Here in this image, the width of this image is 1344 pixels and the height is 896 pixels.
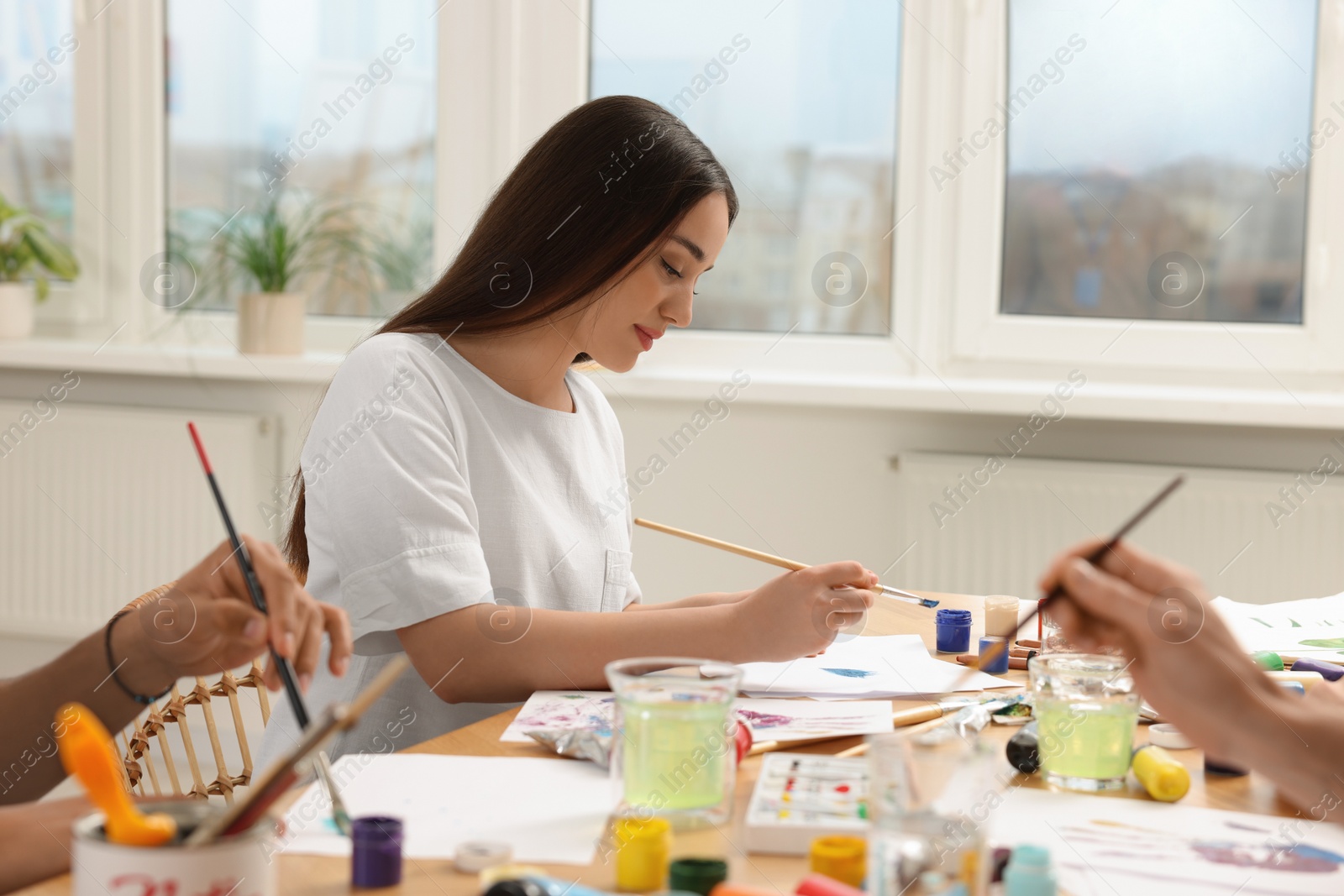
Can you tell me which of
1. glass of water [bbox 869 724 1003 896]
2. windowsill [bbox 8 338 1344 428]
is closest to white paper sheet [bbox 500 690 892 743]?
glass of water [bbox 869 724 1003 896]

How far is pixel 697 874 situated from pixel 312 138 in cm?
285

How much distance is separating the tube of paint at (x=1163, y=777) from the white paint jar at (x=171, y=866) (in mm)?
655

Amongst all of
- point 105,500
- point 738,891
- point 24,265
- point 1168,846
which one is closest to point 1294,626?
point 1168,846

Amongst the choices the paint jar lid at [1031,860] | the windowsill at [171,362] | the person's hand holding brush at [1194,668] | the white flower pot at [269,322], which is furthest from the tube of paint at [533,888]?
the white flower pot at [269,322]

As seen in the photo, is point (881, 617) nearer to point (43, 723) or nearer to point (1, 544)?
point (43, 723)

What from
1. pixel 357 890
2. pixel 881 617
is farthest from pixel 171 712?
pixel 881 617

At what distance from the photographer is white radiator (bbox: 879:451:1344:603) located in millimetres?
2572

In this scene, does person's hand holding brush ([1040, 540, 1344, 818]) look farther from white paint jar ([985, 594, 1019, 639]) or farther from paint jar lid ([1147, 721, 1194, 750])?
white paint jar ([985, 594, 1019, 639])

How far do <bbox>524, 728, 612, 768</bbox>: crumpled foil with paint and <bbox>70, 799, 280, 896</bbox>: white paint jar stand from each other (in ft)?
1.38

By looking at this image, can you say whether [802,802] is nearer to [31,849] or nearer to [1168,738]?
[1168,738]

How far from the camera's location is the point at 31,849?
0.86 m

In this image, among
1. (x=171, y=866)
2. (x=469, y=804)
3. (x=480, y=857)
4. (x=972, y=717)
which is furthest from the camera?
(x=972, y=717)

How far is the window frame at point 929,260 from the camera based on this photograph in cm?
271

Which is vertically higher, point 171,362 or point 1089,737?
point 171,362
